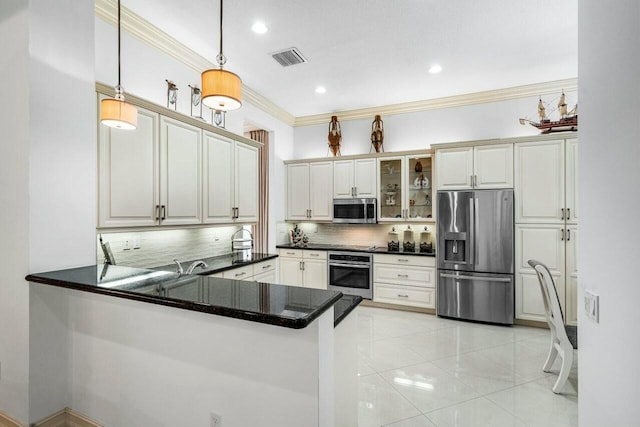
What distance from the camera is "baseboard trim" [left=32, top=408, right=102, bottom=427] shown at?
1.80 m

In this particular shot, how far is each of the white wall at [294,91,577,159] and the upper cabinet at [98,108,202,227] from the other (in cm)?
287

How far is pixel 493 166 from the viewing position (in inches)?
160

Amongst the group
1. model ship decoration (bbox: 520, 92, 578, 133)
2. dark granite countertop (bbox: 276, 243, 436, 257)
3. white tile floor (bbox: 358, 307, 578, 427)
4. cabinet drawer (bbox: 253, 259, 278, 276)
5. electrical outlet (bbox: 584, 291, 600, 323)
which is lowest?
white tile floor (bbox: 358, 307, 578, 427)

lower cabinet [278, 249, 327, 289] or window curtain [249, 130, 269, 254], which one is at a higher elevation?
window curtain [249, 130, 269, 254]

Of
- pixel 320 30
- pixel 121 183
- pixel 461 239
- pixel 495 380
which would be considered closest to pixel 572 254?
pixel 461 239

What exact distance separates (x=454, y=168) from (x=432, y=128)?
988 millimetres

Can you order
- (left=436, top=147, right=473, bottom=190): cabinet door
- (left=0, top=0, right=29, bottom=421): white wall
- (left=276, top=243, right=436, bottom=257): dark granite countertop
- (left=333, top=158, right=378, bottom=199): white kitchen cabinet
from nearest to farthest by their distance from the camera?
(left=0, top=0, right=29, bottom=421): white wall, (left=436, top=147, right=473, bottom=190): cabinet door, (left=276, top=243, right=436, bottom=257): dark granite countertop, (left=333, top=158, right=378, bottom=199): white kitchen cabinet

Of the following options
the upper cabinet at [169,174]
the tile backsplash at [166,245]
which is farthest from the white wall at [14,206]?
the tile backsplash at [166,245]

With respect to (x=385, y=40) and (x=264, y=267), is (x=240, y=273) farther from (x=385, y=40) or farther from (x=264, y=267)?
(x=385, y=40)

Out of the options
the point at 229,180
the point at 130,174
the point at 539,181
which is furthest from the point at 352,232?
the point at 130,174

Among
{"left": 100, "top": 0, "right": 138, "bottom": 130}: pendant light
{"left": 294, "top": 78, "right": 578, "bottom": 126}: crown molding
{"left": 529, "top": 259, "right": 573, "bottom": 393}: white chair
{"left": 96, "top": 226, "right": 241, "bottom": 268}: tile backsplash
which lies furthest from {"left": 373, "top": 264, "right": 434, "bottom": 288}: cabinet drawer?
{"left": 100, "top": 0, "right": 138, "bottom": 130}: pendant light

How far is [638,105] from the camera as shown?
99 centimetres

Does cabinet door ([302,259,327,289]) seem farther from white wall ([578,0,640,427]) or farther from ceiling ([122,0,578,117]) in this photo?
white wall ([578,0,640,427])

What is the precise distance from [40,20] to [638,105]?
9.38 feet
